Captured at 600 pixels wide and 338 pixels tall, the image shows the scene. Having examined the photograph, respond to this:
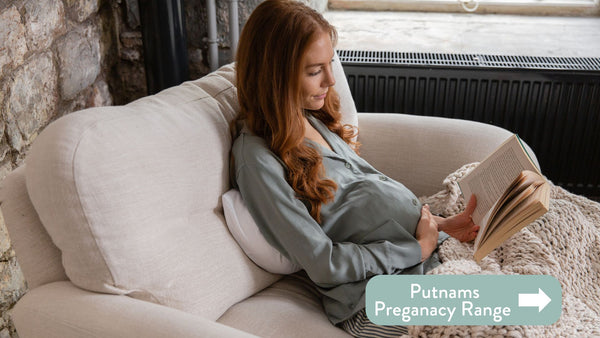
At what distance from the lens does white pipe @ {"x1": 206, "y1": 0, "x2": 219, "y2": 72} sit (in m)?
2.12

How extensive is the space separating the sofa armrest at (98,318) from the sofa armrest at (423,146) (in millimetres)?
984

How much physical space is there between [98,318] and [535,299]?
0.79 metres

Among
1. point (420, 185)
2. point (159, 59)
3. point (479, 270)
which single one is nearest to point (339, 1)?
point (159, 59)

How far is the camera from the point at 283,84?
1.26 metres

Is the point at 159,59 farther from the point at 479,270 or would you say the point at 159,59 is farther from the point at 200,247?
the point at 479,270

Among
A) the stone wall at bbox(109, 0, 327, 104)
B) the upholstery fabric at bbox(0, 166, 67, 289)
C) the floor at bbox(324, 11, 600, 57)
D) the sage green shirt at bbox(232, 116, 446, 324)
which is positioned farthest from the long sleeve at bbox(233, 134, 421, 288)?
the floor at bbox(324, 11, 600, 57)

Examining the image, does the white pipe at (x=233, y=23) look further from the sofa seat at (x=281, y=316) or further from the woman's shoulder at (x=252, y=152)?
the sofa seat at (x=281, y=316)

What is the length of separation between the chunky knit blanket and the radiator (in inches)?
32.3

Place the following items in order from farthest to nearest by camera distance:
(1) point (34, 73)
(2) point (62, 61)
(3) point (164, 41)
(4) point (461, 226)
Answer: (3) point (164, 41)
(2) point (62, 61)
(1) point (34, 73)
(4) point (461, 226)

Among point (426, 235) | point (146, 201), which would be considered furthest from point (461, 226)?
point (146, 201)

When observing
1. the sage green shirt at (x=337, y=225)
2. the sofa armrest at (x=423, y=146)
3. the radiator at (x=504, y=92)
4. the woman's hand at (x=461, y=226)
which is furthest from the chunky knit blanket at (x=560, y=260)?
the radiator at (x=504, y=92)

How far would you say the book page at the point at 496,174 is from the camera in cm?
130

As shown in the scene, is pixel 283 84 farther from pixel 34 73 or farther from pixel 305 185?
pixel 34 73

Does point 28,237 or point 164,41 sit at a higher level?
point 164,41
